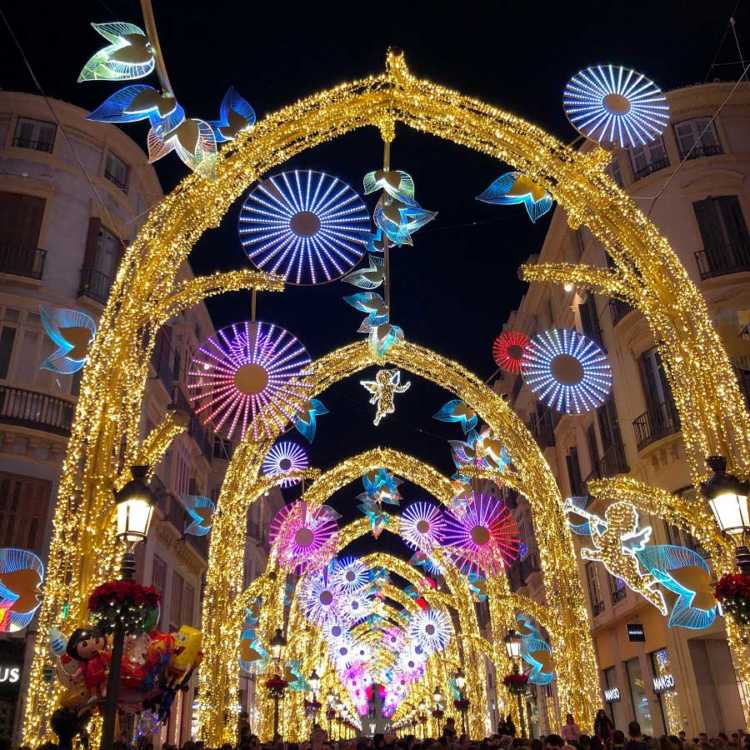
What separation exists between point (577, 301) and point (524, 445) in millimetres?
11015

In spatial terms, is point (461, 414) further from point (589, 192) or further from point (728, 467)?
point (728, 467)

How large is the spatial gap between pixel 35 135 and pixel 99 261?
3981mm

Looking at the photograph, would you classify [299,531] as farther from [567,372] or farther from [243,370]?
[567,372]

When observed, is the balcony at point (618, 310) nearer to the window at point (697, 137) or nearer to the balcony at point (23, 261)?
the window at point (697, 137)

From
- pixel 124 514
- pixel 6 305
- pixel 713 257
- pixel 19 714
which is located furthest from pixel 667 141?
pixel 19 714

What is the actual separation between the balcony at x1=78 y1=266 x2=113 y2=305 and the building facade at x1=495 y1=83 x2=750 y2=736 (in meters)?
14.3

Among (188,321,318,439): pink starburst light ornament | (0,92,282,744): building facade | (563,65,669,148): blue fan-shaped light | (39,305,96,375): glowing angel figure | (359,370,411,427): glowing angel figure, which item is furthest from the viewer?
(359,370,411,427): glowing angel figure

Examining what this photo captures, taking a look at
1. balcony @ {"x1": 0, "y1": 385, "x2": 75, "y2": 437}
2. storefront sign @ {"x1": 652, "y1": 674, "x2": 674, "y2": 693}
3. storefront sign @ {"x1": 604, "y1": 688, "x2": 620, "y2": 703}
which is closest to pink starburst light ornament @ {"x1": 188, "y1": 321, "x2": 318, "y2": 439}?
balcony @ {"x1": 0, "y1": 385, "x2": 75, "y2": 437}

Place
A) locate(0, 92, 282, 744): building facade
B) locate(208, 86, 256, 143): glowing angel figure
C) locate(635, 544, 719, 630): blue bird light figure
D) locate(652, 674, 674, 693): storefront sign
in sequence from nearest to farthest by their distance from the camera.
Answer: locate(208, 86, 256, 143): glowing angel figure, locate(635, 544, 719, 630): blue bird light figure, locate(0, 92, 282, 744): building facade, locate(652, 674, 674, 693): storefront sign

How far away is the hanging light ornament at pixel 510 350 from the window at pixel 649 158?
7.26 m

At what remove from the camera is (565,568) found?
1655 centimetres

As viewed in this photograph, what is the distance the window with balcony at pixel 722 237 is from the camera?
20.3 m

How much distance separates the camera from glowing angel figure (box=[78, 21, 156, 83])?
800cm

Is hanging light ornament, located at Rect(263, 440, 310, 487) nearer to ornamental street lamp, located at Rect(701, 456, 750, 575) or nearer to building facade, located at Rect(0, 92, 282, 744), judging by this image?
building facade, located at Rect(0, 92, 282, 744)
